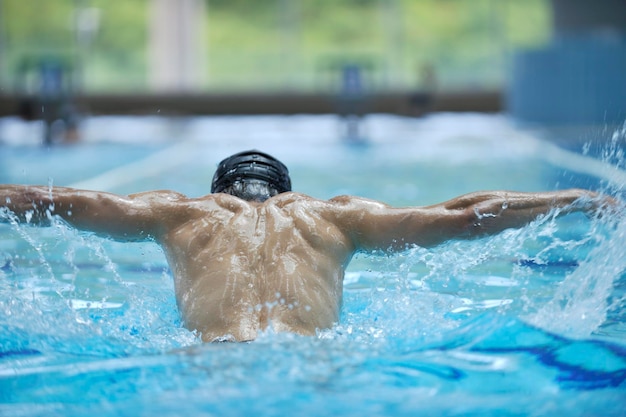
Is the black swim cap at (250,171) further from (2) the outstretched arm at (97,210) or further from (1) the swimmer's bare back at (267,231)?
(2) the outstretched arm at (97,210)

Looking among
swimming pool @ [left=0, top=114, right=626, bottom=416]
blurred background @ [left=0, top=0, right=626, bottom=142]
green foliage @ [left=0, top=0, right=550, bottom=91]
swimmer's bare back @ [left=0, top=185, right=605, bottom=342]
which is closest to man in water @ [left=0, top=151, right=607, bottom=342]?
swimmer's bare back @ [left=0, top=185, right=605, bottom=342]

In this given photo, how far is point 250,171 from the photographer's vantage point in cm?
327

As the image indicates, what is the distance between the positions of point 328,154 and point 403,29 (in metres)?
11.3

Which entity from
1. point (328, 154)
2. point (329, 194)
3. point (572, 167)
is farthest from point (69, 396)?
point (328, 154)

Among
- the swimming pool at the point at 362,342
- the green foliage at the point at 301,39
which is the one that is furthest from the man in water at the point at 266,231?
the green foliage at the point at 301,39

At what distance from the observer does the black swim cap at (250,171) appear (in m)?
3.27

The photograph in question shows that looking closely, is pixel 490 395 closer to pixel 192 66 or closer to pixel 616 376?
pixel 616 376

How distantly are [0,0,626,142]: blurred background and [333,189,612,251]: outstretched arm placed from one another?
59.6 ft

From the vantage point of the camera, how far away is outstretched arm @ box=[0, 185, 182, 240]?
9.91ft

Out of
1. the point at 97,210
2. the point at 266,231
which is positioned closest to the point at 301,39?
the point at 97,210

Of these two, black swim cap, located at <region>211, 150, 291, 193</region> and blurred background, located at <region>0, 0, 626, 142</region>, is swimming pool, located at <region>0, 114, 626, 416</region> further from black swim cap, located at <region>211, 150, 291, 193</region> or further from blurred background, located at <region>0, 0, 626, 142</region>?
blurred background, located at <region>0, 0, 626, 142</region>

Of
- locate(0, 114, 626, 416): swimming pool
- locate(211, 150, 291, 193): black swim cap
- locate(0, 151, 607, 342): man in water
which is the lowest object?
locate(0, 114, 626, 416): swimming pool

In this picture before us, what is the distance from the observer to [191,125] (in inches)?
719

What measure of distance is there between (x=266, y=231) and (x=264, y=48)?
1975cm
